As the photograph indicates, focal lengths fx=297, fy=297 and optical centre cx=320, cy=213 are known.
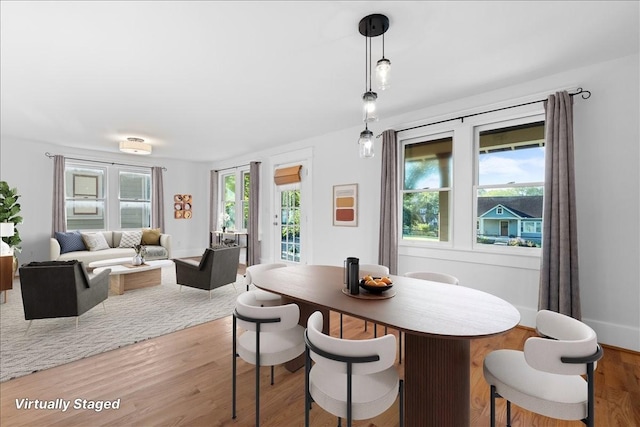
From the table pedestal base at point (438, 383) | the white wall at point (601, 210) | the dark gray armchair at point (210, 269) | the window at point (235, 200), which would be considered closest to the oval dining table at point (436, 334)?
the table pedestal base at point (438, 383)

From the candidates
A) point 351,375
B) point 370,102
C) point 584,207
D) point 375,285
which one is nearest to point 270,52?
point 370,102

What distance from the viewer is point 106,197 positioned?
6938mm

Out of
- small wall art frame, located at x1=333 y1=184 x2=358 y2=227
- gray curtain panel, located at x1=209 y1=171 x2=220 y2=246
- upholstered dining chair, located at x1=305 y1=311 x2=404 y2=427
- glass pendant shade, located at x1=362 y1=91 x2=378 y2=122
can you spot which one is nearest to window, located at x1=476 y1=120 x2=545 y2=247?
small wall art frame, located at x1=333 y1=184 x2=358 y2=227

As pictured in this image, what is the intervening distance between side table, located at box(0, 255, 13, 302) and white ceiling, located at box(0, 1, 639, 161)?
6.72ft

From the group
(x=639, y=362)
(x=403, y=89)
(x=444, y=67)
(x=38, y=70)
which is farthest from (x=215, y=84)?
(x=639, y=362)

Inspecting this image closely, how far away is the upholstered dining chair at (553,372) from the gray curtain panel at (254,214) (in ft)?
18.2

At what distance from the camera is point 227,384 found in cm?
220

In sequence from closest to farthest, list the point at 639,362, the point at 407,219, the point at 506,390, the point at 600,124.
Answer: the point at 506,390 < the point at 639,362 < the point at 600,124 < the point at 407,219

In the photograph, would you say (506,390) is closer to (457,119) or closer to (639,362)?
(639,362)

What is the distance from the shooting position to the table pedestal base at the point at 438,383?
1526 mm

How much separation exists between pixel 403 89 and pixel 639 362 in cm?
332

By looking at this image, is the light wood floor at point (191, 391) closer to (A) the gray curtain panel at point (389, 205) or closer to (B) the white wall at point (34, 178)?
(A) the gray curtain panel at point (389, 205)

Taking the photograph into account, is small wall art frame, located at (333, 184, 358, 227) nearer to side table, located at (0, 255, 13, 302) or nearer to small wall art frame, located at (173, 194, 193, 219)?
side table, located at (0, 255, 13, 302)

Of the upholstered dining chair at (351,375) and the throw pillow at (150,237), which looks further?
the throw pillow at (150,237)
